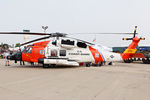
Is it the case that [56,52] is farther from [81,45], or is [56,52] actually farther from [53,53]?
[81,45]

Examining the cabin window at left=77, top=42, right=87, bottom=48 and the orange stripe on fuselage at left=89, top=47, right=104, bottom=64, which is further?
the orange stripe on fuselage at left=89, top=47, right=104, bottom=64

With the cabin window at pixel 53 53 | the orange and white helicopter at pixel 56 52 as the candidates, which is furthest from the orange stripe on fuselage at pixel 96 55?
the cabin window at pixel 53 53

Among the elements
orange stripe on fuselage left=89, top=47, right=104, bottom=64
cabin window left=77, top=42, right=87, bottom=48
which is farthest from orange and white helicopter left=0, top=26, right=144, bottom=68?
orange stripe on fuselage left=89, top=47, right=104, bottom=64

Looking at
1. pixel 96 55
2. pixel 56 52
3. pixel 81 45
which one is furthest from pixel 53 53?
pixel 96 55

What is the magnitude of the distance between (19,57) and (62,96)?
26.4 ft

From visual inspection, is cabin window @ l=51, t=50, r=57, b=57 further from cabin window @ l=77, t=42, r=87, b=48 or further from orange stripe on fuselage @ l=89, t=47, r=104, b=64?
orange stripe on fuselage @ l=89, t=47, r=104, b=64

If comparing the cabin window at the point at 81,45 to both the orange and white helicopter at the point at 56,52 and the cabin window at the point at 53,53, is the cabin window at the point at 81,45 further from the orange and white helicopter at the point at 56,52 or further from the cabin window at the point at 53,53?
the cabin window at the point at 53,53

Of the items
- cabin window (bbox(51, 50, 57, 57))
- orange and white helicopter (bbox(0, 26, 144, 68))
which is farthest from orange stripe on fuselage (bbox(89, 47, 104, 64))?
cabin window (bbox(51, 50, 57, 57))

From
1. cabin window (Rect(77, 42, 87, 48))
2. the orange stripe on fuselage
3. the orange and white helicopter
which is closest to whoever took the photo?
the orange and white helicopter

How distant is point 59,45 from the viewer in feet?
35.2

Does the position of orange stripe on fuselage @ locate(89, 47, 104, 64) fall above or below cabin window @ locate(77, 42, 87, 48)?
below

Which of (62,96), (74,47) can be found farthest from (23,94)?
(74,47)

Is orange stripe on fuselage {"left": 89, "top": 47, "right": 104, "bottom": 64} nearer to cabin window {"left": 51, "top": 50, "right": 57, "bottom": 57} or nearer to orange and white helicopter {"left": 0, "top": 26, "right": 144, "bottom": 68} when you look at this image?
orange and white helicopter {"left": 0, "top": 26, "right": 144, "bottom": 68}

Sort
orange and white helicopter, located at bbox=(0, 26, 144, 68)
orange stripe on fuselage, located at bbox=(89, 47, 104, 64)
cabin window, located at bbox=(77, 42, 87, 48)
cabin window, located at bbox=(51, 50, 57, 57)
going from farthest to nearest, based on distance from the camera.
A: orange stripe on fuselage, located at bbox=(89, 47, 104, 64) → cabin window, located at bbox=(77, 42, 87, 48) → cabin window, located at bbox=(51, 50, 57, 57) → orange and white helicopter, located at bbox=(0, 26, 144, 68)
